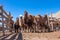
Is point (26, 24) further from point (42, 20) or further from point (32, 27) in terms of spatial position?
point (42, 20)

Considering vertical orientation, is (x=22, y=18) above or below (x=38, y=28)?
above

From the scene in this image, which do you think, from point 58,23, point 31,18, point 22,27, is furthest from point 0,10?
point 58,23

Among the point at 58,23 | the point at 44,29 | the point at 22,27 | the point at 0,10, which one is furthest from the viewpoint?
the point at 58,23

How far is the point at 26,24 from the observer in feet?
95.8

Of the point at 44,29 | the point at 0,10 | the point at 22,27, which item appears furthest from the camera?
the point at 44,29

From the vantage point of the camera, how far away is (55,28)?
35.5 m

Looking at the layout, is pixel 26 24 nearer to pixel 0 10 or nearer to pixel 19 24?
pixel 19 24

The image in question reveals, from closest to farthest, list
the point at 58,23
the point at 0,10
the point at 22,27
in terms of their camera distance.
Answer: the point at 0,10, the point at 22,27, the point at 58,23

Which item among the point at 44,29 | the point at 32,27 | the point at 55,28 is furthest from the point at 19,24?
the point at 55,28

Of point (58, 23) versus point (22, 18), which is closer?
point (22, 18)

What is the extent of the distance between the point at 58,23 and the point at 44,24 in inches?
221

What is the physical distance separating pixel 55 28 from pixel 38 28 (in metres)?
6.49

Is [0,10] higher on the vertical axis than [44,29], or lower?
higher

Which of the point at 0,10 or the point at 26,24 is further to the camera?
the point at 26,24
